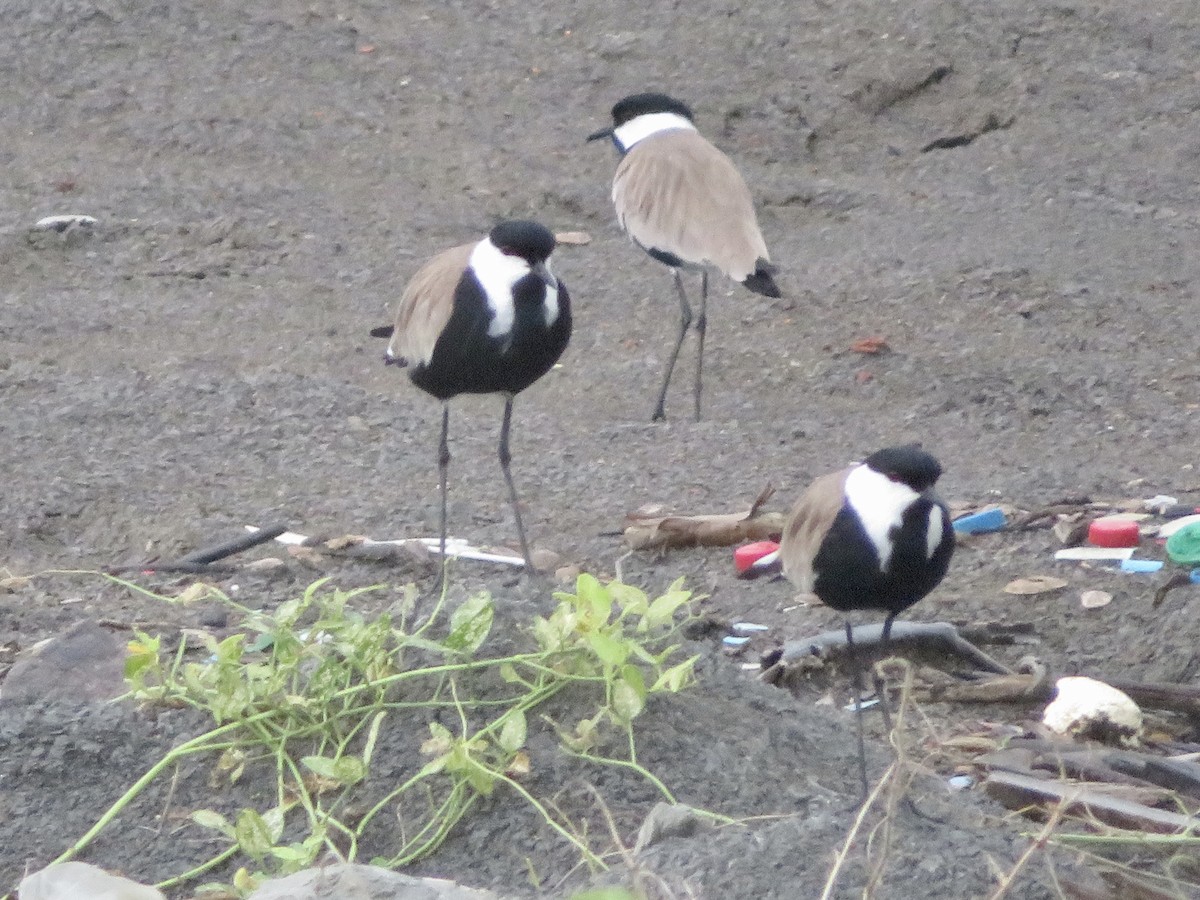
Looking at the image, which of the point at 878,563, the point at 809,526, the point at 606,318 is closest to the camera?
the point at 878,563

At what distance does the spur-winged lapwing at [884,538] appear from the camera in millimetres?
3529

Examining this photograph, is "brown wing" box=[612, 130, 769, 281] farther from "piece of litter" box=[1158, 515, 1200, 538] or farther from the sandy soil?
"piece of litter" box=[1158, 515, 1200, 538]

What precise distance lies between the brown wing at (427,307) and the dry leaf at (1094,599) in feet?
6.57

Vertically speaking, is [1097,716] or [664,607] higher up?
[664,607]

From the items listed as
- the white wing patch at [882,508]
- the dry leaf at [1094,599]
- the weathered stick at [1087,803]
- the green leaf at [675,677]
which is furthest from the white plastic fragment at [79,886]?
the dry leaf at [1094,599]

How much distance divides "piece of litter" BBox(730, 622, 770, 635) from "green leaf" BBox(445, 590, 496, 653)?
5.41ft

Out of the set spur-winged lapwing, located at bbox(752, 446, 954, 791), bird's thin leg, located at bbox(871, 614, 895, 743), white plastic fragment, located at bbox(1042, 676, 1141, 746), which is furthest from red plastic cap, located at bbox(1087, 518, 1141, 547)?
spur-winged lapwing, located at bbox(752, 446, 954, 791)

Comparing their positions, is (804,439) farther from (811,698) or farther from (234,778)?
(234,778)

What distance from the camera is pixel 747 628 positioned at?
496 centimetres

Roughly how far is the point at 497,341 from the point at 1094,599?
6.11 ft

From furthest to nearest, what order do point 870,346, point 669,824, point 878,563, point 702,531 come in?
1. point 870,346
2. point 702,531
3. point 878,563
4. point 669,824

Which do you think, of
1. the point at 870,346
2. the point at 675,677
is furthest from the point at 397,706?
the point at 870,346

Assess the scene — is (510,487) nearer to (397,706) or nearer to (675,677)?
(397,706)

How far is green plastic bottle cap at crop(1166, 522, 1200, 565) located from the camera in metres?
5.03
